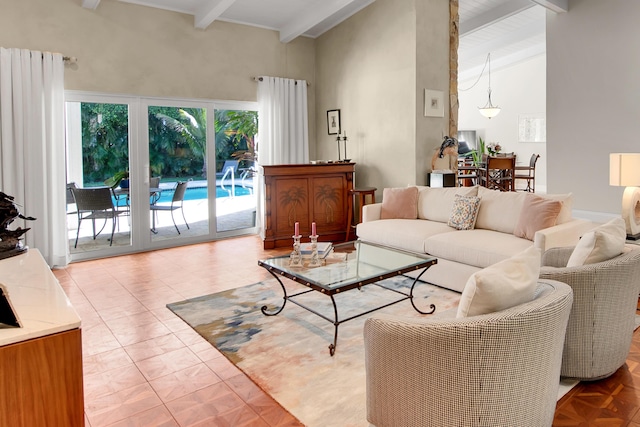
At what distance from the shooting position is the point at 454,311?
2.32 meters

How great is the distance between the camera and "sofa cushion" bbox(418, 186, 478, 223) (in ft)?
15.1

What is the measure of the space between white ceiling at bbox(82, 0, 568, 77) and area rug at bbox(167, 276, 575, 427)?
363 cm

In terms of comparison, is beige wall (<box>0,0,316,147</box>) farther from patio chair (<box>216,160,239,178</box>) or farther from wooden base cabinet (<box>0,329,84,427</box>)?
wooden base cabinet (<box>0,329,84,427</box>)

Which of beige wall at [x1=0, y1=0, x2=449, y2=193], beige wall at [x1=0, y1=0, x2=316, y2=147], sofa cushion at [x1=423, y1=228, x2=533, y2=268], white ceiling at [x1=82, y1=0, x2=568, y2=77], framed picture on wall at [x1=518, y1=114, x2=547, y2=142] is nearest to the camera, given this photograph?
sofa cushion at [x1=423, y1=228, x2=533, y2=268]

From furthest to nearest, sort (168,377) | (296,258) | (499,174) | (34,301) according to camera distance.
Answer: (499,174), (296,258), (168,377), (34,301)

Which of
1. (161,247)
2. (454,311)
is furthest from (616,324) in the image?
(161,247)

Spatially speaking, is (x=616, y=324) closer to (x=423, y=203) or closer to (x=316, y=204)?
(x=423, y=203)

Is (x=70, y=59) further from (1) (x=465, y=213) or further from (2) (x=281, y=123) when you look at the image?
(1) (x=465, y=213)

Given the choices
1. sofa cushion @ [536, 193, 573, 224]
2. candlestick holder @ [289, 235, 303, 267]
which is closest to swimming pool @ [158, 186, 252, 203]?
candlestick holder @ [289, 235, 303, 267]

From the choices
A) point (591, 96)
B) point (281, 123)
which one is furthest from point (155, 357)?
point (591, 96)

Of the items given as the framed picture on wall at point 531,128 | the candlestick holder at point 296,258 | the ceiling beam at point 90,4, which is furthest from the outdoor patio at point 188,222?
the framed picture on wall at point 531,128

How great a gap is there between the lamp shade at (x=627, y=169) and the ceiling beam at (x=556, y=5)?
3507 millimetres

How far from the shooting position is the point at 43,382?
1.19 meters

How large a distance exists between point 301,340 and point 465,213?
2147mm
